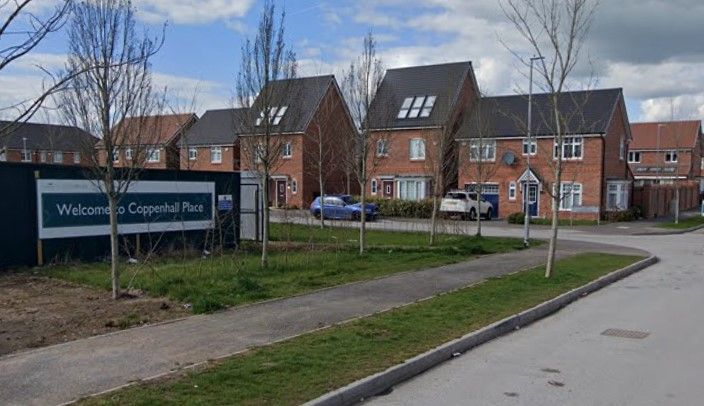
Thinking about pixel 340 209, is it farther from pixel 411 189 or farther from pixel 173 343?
pixel 173 343

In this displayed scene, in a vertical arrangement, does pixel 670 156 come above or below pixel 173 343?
above

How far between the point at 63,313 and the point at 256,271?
471 cm

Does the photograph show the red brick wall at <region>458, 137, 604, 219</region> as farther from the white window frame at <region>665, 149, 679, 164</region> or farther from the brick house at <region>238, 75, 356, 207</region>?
the white window frame at <region>665, 149, 679, 164</region>

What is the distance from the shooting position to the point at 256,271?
1325 cm

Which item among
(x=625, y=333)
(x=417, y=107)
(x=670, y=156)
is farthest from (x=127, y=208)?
(x=670, y=156)

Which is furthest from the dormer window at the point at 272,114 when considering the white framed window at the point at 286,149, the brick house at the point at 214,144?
the brick house at the point at 214,144

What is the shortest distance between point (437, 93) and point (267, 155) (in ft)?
109

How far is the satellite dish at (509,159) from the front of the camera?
42344 millimetres

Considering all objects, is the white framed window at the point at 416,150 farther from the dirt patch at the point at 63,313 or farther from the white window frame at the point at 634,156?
the white window frame at the point at 634,156

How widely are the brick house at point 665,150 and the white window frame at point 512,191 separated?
37.9m

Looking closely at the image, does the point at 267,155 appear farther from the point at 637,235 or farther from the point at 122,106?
the point at 637,235

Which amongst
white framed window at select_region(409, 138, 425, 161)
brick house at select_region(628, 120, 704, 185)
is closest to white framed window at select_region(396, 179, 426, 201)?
white framed window at select_region(409, 138, 425, 161)

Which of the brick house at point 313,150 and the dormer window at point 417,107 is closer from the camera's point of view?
the brick house at point 313,150

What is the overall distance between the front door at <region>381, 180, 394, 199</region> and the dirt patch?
3654 cm
